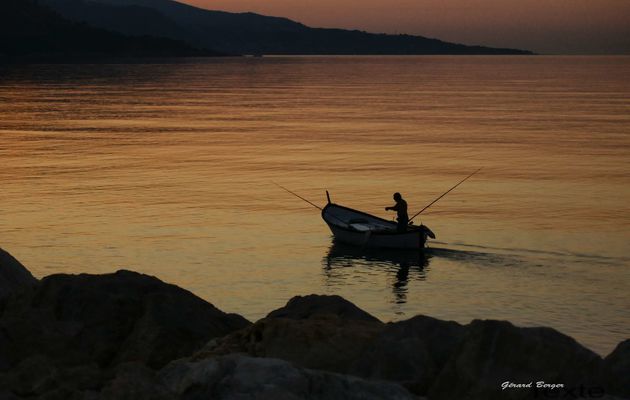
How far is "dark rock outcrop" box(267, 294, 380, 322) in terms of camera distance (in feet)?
41.0

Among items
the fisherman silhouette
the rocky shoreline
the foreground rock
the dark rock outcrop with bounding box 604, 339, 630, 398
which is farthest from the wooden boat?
the dark rock outcrop with bounding box 604, 339, 630, 398

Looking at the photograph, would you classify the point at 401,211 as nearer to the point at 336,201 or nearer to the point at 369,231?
the point at 369,231

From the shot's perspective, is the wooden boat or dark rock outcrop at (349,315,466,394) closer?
dark rock outcrop at (349,315,466,394)

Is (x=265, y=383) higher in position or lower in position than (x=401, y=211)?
higher

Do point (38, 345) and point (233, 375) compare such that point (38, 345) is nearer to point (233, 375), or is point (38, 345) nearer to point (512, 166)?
point (233, 375)

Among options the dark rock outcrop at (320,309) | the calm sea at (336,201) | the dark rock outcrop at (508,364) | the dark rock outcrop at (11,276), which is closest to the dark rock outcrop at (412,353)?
the dark rock outcrop at (508,364)

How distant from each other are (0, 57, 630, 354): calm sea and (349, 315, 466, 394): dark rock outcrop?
11.2m

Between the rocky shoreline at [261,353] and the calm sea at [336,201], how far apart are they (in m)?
10.1

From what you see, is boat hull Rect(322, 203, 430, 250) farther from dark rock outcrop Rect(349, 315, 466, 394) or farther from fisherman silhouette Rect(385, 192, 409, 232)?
dark rock outcrop Rect(349, 315, 466, 394)

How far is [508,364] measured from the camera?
345 inches

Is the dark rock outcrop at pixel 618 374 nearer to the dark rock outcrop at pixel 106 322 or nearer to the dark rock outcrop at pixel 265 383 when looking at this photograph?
the dark rock outcrop at pixel 265 383

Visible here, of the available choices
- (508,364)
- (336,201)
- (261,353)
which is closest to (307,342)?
(261,353)

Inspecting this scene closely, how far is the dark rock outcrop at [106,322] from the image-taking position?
11961 millimetres

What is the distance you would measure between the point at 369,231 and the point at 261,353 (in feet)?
65.4
